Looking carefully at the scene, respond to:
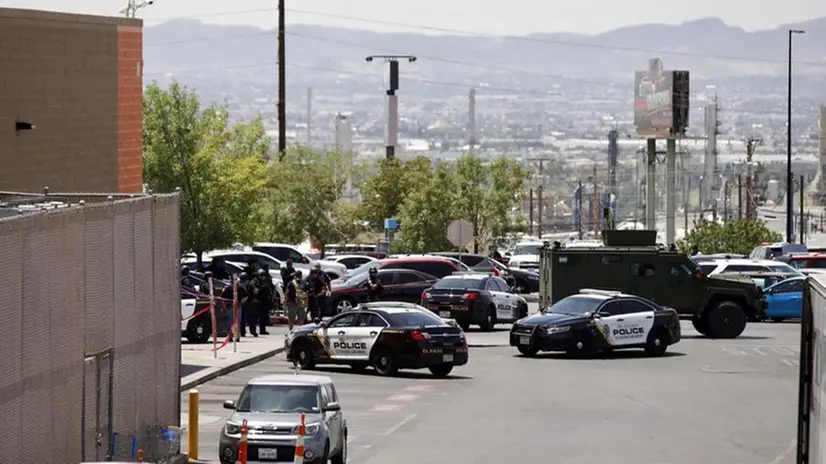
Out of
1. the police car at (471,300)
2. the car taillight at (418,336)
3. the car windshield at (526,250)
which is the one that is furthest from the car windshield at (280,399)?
the car windshield at (526,250)

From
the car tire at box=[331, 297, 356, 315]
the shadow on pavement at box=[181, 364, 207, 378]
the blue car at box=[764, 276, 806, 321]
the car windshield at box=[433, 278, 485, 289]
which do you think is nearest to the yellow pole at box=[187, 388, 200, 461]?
the shadow on pavement at box=[181, 364, 207, 378]

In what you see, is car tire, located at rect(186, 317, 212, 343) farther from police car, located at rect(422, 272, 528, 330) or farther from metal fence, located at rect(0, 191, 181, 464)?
metal fence, located at rect(0, 191, 181, 464)

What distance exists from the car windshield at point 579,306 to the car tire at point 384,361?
20.2ft

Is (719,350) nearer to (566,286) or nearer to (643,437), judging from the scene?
(566,286)

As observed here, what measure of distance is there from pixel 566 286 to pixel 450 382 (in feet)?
39.0

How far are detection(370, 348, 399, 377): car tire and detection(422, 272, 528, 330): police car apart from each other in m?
10.0

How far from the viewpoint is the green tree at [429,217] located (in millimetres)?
79562

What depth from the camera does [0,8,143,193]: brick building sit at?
32.2 meters

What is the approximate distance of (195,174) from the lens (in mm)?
56062

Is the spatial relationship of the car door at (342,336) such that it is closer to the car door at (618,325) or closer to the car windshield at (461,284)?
the car door at (618,325)

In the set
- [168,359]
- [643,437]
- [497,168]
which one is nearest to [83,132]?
[168,359]

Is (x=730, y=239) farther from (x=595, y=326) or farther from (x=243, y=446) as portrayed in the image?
(x=243, y=446)

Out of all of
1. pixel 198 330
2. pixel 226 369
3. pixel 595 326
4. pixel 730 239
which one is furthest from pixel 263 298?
pixel 730 239

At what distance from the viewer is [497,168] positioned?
83.8 metres
